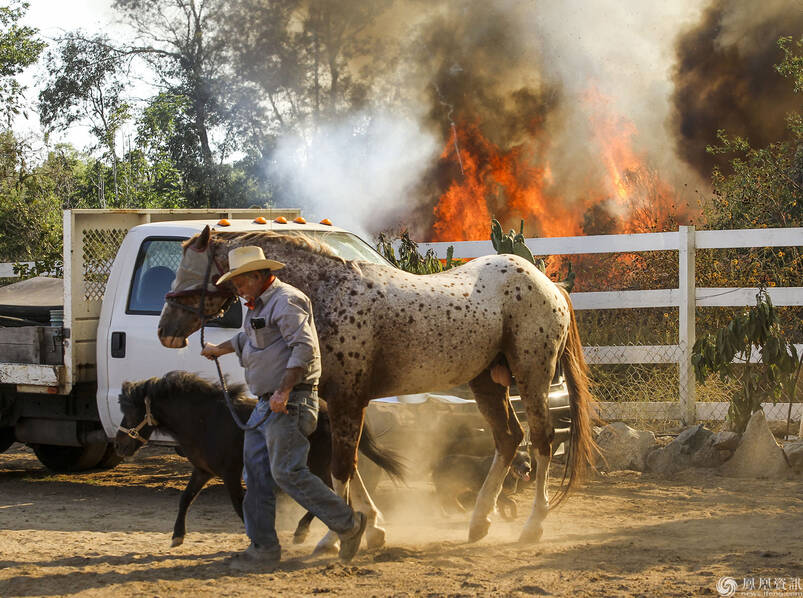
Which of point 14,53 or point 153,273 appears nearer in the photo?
point 153,273

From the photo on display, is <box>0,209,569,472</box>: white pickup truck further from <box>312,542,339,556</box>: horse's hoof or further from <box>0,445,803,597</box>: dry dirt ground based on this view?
<box>312,542,339,556</box>: horse's hoof

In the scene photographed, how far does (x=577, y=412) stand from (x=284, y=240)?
249 centimetres

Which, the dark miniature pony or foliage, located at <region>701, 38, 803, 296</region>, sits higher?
foliage, located at <region>701, 38, 803, 296</region>

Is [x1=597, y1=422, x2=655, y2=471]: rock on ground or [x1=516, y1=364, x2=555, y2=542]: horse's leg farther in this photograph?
[x1=597, y1=422, x2=655, y2=471]: rock on ground

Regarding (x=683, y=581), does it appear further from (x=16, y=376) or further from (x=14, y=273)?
(x=14, y=273)

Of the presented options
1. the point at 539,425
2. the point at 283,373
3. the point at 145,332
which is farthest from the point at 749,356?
the point at 145,332

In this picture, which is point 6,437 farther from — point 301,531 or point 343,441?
point 343,441

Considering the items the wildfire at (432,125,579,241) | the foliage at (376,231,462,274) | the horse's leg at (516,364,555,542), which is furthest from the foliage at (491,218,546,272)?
the wildfire at (432,125,579,241)

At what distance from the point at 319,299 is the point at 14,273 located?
7.11 metres

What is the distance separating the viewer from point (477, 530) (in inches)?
259

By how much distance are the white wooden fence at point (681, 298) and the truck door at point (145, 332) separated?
4568mm

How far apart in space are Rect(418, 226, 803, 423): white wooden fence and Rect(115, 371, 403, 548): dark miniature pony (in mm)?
4530

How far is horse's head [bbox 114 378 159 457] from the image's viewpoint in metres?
6.82

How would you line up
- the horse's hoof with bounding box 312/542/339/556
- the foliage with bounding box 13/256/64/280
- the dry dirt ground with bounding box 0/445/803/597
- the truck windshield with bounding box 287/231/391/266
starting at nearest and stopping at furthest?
the dry dirt ground with bounding box 0/445/803/597
the horse's hoof with bounding box 312/542/339/556
the truck windshield with bounding box 287/231/391/266
the foliage with bounding box 13/256/64/280
